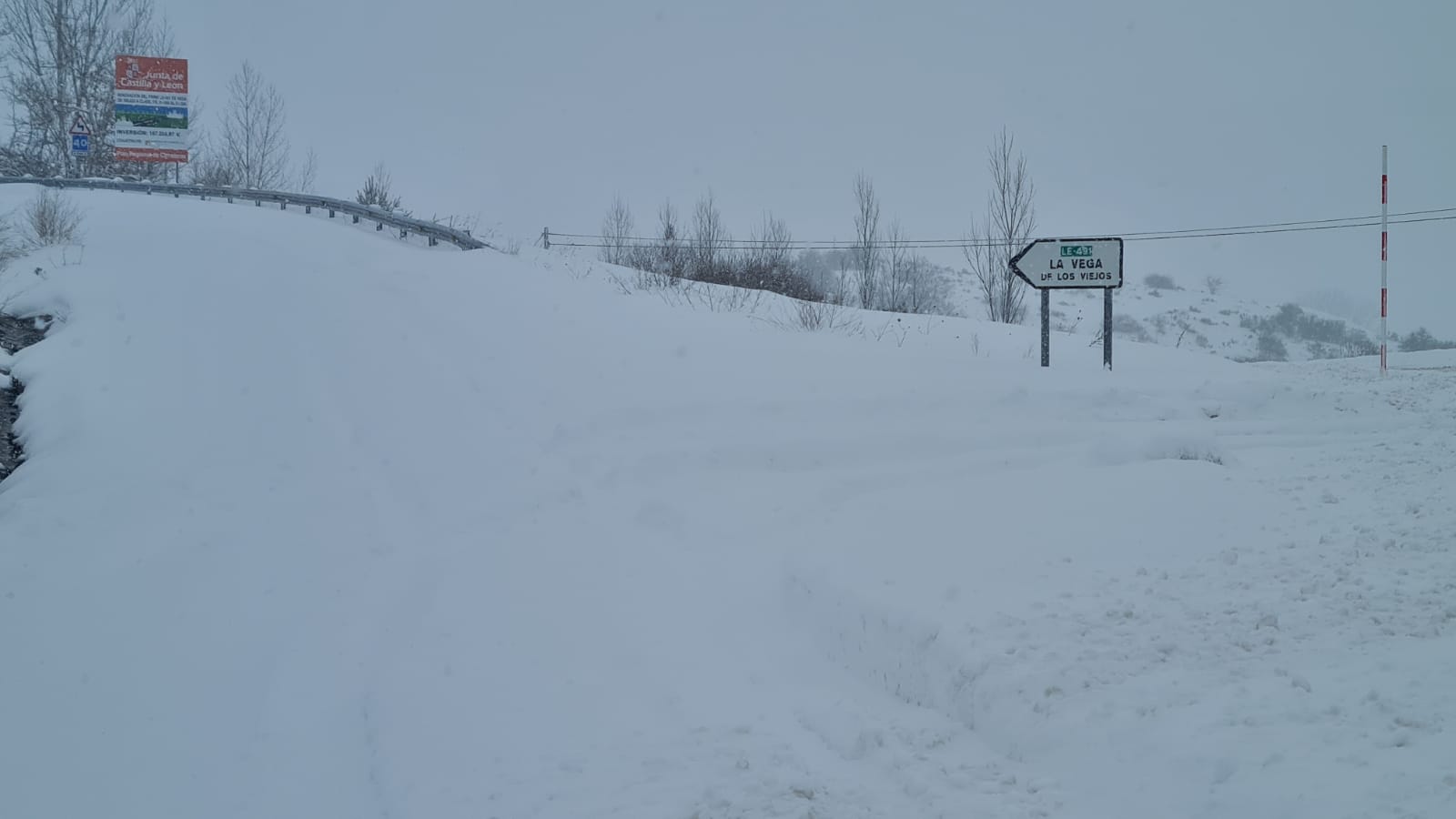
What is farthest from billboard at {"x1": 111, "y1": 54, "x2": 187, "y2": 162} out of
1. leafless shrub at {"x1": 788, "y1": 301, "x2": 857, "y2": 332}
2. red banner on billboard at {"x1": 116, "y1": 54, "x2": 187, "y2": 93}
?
leafless shrub at {"x1": 788, "y1": 301, "x2": 857, "y2": 332}

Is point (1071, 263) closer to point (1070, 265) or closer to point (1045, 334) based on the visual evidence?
point (1070, 265)

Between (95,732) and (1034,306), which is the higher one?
(1034,306)

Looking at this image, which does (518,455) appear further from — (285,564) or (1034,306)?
(1034,306)

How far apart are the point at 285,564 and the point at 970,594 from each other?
14.5 ft

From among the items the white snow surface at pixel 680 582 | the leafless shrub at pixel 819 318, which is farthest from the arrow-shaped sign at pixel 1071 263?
the leafless shrub at pixel 819 318

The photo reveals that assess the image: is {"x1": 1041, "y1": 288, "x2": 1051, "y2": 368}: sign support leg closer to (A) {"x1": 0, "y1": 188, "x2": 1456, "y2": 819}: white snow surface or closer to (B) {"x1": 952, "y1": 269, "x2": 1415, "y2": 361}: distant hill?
(A) {"x1": 0, "y1": 188, "x2": 1456, "y2": 819}: white snow surface

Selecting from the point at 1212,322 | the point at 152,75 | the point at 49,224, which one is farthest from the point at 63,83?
the point at 1212,322

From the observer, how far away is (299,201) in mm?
21203

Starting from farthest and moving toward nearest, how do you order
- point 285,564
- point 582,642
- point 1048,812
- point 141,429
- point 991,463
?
point 991,463
point 141,429
point 285,564
point 582,642
point 1048,812

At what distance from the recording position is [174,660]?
507 centimetres

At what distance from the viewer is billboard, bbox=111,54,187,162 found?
2945 centimetres

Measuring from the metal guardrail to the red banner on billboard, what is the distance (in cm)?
892

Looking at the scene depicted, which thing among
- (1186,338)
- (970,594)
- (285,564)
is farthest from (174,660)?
(1186,338)

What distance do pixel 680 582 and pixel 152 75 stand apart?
3263 centimetres
